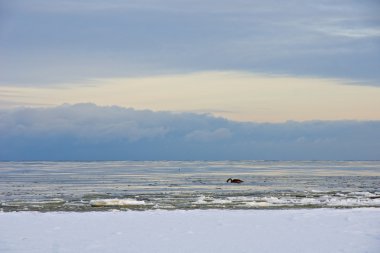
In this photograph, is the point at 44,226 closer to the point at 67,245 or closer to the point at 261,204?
the point at 67,245

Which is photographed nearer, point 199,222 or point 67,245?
point 67,245

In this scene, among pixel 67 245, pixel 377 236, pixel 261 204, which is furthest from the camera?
pixel 261 204

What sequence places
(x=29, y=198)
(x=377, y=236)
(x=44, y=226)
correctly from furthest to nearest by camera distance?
(x=29, y=198) → (x=44, y=226) → (x=377, y=236)

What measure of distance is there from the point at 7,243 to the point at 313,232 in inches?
277

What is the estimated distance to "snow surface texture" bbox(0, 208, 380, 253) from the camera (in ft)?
37.7

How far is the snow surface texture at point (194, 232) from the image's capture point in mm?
11500

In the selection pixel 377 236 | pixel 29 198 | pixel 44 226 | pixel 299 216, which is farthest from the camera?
pixel 29 198

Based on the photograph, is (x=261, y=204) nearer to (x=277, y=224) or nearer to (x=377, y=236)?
(x=277, y=224)

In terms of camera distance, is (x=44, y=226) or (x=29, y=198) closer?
(x=44, y=226)

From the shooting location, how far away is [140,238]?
12555 millimetres

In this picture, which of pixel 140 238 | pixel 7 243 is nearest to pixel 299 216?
pixel 140 238

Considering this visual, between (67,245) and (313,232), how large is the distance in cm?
575

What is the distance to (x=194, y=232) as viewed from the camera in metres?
13.3

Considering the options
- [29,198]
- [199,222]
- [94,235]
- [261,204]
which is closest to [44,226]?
[94,235]
